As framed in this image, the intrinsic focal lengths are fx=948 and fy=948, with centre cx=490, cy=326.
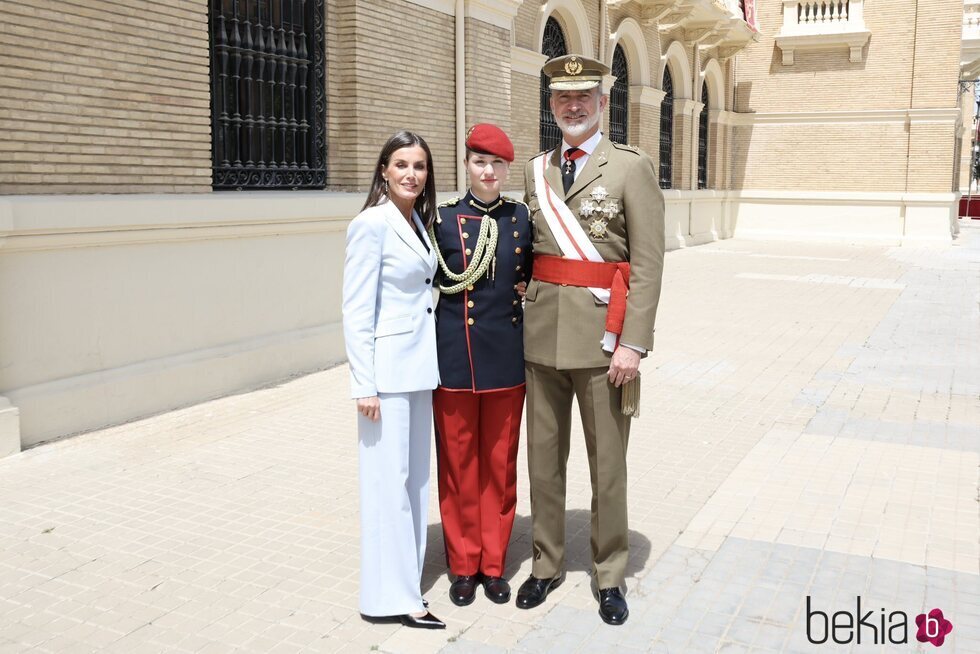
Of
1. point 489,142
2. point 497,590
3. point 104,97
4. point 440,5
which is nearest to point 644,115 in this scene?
point 440,5

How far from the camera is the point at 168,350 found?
21.9 feet

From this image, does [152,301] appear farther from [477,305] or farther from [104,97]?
[477,305]

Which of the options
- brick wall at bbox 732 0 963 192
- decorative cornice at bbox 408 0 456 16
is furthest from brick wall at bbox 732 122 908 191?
decorative cornice at bbox 408 0 456 16

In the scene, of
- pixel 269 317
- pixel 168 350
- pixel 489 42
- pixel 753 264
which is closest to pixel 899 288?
pixel 753 264

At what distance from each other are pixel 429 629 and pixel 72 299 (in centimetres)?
366

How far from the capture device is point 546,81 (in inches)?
603

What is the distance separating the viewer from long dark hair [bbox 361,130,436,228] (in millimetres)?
3416

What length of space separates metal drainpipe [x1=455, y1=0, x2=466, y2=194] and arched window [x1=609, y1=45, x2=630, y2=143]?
8.25 metres

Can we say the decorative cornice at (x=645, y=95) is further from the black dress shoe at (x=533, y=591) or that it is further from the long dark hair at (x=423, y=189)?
the black dress shoe at (x=533, y=591)

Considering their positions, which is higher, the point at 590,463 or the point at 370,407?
the point at 370,407

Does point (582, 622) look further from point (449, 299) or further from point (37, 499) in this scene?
point (37, 499)

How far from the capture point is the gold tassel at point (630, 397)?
3529mm

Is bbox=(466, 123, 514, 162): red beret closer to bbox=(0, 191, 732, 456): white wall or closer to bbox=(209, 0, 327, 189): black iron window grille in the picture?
bbox=(0, 191, 732, 456): white wall

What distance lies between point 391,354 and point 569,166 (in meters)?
0.98
